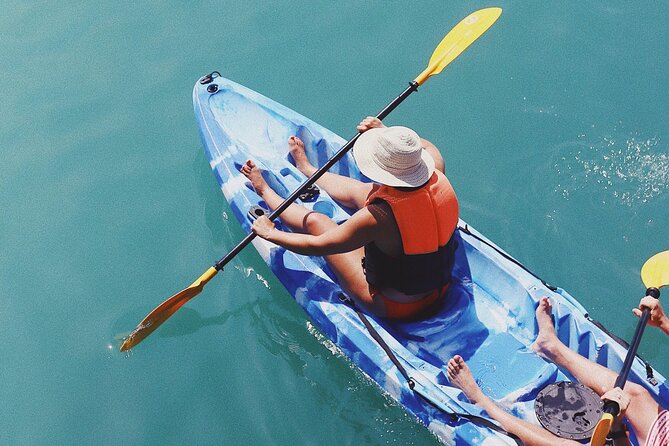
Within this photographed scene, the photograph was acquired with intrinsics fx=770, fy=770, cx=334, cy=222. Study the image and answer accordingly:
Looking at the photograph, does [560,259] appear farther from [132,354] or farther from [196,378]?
[132,354]

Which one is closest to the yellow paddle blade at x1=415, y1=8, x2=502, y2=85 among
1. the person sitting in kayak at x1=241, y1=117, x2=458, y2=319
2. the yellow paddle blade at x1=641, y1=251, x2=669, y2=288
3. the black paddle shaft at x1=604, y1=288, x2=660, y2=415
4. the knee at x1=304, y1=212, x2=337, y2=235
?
the person sitting in kayak at x1=241, y1=117, x2=458, y2=319

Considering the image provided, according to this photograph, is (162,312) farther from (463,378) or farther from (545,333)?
(545,333)

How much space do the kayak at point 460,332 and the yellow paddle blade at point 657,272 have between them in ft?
1.13

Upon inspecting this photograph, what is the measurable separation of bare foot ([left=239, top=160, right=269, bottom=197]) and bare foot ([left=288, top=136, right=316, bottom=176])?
334mm

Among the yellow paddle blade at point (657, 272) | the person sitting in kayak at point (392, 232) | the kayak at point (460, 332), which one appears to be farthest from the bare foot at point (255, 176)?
the yellow paddle blade at point (657, 272)

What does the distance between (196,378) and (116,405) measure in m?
0.51

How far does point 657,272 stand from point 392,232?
4.65 ft

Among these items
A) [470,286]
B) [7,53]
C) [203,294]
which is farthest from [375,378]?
[7,53]

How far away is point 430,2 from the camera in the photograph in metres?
6.90

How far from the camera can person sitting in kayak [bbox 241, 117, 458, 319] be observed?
3715mm

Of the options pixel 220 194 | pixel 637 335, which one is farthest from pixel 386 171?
pixel 220 194

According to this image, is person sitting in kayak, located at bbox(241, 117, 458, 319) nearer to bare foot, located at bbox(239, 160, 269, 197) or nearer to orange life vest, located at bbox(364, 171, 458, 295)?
orange life vest, located at bbox(364, 171, 458, 295)

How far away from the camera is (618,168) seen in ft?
18.1

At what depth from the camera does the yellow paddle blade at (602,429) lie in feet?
10.4
